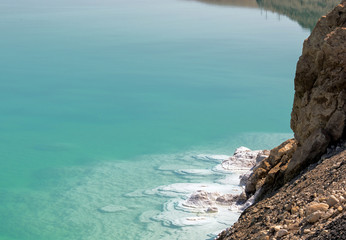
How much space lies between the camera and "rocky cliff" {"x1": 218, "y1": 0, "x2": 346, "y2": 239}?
4.68m

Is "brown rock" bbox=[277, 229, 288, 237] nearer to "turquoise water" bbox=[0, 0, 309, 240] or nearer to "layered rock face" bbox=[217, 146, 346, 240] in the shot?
"layered rock face" bbox=[217, 146, 346, 240]

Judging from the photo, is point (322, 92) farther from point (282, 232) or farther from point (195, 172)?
point (195, 172)

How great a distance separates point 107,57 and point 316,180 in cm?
2962

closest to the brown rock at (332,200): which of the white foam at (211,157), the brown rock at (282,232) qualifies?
the brown rock at (282,232)

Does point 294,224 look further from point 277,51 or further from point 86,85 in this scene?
point 277,51

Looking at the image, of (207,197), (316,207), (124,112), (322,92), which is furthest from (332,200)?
(124,112)

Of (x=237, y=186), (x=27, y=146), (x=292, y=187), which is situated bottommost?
(x=27, y=146)

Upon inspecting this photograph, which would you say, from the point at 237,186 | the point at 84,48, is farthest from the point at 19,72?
the point at 237,186

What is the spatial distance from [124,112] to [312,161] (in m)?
17.4

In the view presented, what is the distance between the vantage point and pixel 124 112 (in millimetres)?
23281

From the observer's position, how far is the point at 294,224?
468 centimetres

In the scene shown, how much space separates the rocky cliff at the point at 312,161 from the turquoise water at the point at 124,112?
12.8 ft

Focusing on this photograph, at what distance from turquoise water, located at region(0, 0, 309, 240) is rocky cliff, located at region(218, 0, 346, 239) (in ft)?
12.8

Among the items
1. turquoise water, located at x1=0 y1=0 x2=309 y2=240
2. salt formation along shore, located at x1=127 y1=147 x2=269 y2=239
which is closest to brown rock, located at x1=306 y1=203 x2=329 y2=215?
salt formation along shore, located at x1=127 y1=147 x2=269 y2=239
